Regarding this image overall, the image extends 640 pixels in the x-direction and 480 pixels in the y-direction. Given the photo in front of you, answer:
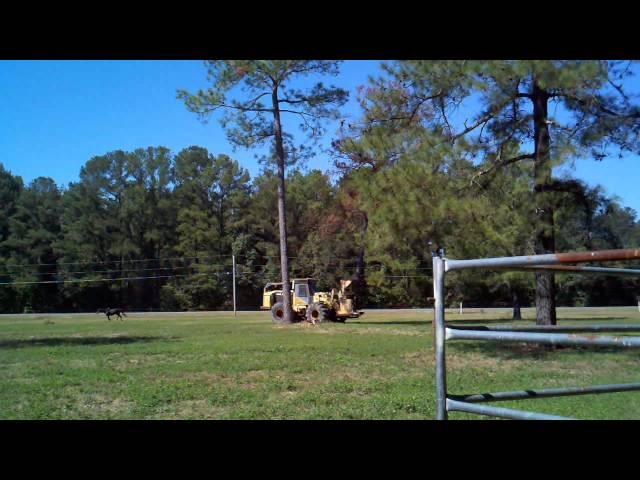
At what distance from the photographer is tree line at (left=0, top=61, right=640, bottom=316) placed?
486 inches

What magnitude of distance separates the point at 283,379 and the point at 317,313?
16.2 m

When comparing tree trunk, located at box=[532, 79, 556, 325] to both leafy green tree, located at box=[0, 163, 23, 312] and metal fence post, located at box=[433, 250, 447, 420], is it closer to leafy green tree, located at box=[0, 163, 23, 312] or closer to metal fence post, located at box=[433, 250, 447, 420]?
metal fence post, located at box=[433, 250, 447, 420]

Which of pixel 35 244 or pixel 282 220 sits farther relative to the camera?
pixel 35 244

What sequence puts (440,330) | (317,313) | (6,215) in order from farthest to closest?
1. (6,215)
2. (317,313)
3. (440,330)

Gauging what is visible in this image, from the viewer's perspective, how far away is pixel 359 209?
794 inches

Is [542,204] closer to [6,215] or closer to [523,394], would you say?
[523,394]

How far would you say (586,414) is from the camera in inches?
221

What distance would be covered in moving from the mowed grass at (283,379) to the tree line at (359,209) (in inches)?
84.6

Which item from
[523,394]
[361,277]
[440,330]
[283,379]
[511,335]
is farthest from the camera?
[361,277]

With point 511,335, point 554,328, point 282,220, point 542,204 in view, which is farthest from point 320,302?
point 511,335

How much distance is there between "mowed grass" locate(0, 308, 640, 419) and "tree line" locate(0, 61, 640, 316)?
84.6 inches

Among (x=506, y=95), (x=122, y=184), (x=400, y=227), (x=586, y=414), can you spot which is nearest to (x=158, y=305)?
(x=122, y=184)
